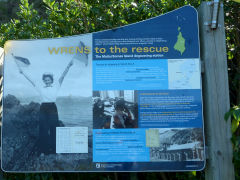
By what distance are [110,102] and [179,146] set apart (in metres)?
0.78

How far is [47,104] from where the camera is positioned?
2.92 meters

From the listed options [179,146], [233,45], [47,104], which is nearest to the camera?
[179,146]

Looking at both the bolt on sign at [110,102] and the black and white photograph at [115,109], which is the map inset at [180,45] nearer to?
the bolt on sign at [110,102]

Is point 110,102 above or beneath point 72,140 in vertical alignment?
above

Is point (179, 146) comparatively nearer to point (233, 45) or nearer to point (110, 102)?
point (110, 102)

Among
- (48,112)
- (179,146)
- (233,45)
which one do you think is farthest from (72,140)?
(233,45)

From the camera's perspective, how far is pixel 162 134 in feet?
9.28

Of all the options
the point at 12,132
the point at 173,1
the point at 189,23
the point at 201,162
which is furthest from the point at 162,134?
the point at 173,1

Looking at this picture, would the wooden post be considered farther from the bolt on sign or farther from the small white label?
the small white label

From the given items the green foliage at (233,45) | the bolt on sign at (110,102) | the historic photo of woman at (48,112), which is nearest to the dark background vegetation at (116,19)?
the green foliage at (233,45)

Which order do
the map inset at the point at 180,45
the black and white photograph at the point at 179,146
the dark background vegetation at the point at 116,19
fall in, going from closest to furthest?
the black and white photograph at the point at 179,146, the map inset at the point at 180,45, the dark background vegetation at the point at 116,19

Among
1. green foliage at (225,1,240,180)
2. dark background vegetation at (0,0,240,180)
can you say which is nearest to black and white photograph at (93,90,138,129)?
dark background vegetation at (0,0,240,180)

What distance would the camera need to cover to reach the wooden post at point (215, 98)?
283 centimetres

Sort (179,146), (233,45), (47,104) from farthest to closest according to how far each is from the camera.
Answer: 1. (233,45)
2. (47,104)
3. (179,146)
